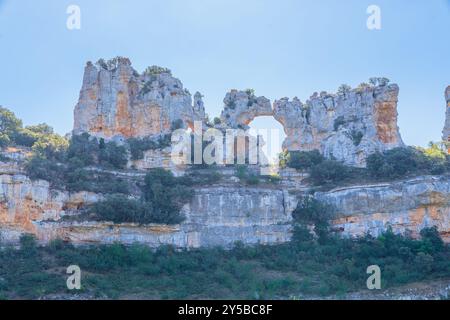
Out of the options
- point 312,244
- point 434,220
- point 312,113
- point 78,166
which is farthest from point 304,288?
point 312,113

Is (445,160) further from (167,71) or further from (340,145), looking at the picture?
(167,71)

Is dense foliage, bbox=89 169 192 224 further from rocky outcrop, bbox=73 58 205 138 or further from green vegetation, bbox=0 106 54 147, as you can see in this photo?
green vegetation, bbox=0 106 54 147

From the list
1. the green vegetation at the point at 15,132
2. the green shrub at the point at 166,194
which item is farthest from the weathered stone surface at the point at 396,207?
the green vegetation at the point at 15,132

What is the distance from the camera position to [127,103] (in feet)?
166

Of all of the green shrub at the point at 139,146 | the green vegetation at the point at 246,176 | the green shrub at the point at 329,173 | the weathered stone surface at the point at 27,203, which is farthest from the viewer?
the green shrub at the point at 139,146

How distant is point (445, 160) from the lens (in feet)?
148

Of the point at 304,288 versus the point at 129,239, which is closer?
the point at 304,288

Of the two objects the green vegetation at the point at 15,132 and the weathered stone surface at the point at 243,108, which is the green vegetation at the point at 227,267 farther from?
the weathered stone surface at the point at 243,108

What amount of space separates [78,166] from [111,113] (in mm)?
6971

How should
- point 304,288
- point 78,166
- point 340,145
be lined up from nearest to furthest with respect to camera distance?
point 304,288 → point 78,166 → point 340,145

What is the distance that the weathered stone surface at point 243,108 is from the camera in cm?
5288

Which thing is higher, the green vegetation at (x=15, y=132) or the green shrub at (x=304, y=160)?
the green vegetation at (x=15, y=132)

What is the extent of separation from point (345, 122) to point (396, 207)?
10.3 m

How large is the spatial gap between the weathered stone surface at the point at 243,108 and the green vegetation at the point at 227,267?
13.3 m
